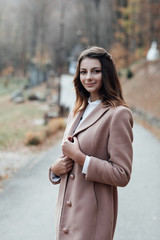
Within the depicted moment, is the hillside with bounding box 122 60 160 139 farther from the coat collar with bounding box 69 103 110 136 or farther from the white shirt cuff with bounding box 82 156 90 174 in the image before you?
the white shirt cuff with bounding box 82 156 90 174

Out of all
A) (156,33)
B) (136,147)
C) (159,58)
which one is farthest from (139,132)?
(156,33)

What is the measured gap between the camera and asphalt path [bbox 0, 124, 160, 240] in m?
4.04

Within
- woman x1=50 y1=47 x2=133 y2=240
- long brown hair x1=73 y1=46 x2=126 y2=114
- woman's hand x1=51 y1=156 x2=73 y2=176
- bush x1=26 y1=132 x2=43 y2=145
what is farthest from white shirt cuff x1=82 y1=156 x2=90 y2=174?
bush x1=26 y1=132 x2=43 y2=145

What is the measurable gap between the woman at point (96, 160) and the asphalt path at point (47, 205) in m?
2.03

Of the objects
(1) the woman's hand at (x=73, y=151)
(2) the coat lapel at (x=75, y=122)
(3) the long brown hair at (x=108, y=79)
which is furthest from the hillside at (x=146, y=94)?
(1) the woman's hand at (x=73, y=151)

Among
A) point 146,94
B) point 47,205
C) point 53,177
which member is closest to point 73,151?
point 53,177

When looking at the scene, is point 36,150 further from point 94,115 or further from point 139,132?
point 94,115

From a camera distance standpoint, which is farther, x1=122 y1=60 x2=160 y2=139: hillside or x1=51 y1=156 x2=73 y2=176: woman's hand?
x1=122 y1=60 x2=160 y2=139: hillside

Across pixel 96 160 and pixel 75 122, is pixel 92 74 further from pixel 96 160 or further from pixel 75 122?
pixel 96 160

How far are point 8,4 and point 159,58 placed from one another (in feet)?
141

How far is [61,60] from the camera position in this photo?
15594 millimetres

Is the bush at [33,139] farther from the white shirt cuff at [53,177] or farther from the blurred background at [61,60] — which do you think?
the white shirt cuff at [53,177]

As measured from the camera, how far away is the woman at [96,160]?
1962 millimetres

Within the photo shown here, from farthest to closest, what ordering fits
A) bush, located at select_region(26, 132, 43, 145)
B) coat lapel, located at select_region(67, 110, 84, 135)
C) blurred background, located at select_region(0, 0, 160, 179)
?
1. blurred background, located at select_region(0, 0, 160, 179)
2. bush, located at select_region(26, 132, 43, 145)
3. coat lapel, located at select_region(67, 110, 84, 135)
